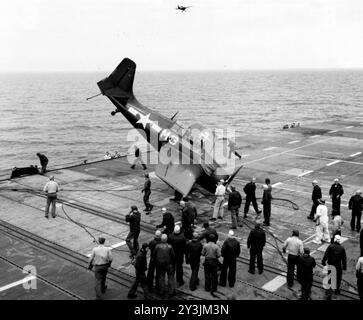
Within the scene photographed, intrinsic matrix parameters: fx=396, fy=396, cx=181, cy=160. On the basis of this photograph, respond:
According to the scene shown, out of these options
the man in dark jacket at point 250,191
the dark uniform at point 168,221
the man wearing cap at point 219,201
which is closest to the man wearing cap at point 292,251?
the dark uniform at point 168,221

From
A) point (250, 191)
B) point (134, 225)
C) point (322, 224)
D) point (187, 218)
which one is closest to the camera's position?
point (134, 225)

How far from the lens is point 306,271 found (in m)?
10.4

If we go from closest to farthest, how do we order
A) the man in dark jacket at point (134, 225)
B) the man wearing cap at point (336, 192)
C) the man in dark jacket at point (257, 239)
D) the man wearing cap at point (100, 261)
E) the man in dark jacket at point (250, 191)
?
the man wearing cap at point (100, 261)
the man in dark jacket at point (257, 239)
the man in dark jacket at point (134, 225)
the man wearing cap at point (336, 192)
the man in dark jacket at point (250, 191)

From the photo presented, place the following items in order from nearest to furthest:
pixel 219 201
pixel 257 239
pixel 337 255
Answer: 1. pixel 337 255
2. pixel 257 239
3. pixel 219 201

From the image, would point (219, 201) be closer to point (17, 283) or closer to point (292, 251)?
point (292, 251)

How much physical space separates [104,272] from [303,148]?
91.0 feet

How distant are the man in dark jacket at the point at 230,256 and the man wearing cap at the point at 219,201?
17.2 feet

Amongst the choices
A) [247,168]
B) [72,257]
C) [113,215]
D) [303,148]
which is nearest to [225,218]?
[113,215]

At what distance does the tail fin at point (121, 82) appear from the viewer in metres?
24.7

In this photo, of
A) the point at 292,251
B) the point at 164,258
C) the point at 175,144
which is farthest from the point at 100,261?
the point at 175,144

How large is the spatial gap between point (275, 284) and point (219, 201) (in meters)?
5.58

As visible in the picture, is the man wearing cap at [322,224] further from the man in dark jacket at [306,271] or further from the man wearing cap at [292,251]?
the man in dark jacket at [306,271]
